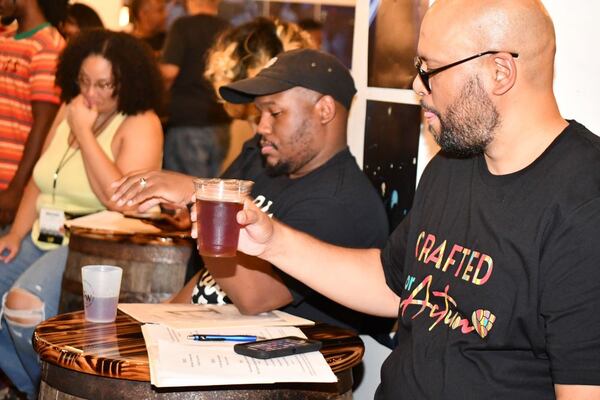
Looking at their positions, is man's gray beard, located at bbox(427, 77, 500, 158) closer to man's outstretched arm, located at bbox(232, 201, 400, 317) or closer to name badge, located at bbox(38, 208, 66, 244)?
man's outstretched arm, located at bbox(232, 201, 400, 317)

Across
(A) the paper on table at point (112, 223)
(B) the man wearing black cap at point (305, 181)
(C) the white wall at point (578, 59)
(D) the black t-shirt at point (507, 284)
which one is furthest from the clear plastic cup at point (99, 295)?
(C) the white wall at point (578, 59)

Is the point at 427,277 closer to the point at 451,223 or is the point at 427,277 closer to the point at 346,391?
the point at 451,223

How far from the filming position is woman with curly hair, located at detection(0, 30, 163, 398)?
354 centimetres

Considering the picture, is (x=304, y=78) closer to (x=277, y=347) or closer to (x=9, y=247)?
(x=277, y=347)

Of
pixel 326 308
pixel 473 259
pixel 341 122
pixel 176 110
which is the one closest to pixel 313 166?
pixel 341 122

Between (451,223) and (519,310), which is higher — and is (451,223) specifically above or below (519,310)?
above

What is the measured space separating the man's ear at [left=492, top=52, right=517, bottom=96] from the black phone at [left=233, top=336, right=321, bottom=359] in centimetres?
70

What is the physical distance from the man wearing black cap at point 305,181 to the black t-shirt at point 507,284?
2.00 ft

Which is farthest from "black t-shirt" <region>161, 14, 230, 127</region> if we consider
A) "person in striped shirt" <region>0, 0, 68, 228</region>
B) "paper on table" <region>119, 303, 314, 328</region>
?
"paper on table" <region>119, 303, 314, 328</region>

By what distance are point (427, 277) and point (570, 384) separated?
16.6 inches

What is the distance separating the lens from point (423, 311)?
1886 mm

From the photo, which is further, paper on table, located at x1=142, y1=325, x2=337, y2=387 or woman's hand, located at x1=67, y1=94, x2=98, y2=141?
woman's hand, located at x1=67, y1=94, x2=98, y2=141

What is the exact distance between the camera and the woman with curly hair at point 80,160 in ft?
11.6

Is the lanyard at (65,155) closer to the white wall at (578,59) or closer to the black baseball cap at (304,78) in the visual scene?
the black baseball cap at (304,78)
